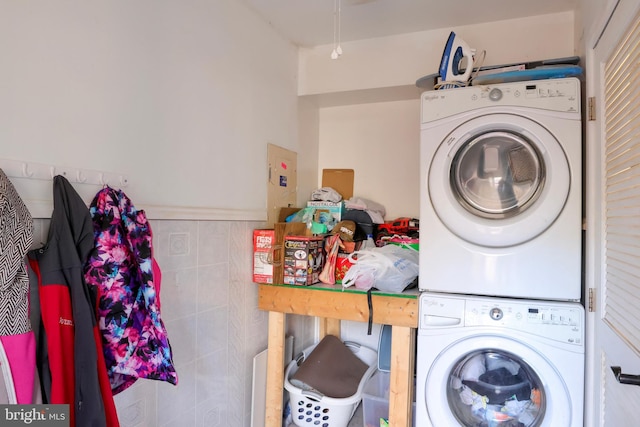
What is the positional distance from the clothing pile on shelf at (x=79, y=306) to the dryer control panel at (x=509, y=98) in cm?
129

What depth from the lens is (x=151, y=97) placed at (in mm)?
1385

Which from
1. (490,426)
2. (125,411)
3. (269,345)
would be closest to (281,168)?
(269,345)

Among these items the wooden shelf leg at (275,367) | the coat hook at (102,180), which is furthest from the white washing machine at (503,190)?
the coat hook at (102,180)

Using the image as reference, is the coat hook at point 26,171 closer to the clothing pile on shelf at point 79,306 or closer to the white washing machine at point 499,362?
the clothing pile on shelf at point 79,306

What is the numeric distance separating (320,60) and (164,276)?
1684 millimetres

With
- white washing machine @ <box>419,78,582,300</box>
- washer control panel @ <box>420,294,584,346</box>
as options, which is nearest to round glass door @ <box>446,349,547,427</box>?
washer control panel @ <box>420,294,584,346</box>

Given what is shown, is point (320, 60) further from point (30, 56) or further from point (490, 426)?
point (490, 426)

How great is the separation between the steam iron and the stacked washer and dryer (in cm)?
14

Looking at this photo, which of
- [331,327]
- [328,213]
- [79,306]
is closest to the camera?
[79,306]

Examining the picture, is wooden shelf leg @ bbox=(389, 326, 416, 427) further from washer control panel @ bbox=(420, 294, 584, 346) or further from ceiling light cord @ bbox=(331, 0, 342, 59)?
ceiling light cord @ bbox=(331, 0, 342, 59)

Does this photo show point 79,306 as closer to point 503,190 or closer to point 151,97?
point 151,97

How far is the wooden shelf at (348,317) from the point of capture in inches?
Answer: 67.2

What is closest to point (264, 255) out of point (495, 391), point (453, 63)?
point (495, 391)

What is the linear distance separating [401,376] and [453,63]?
148cm
